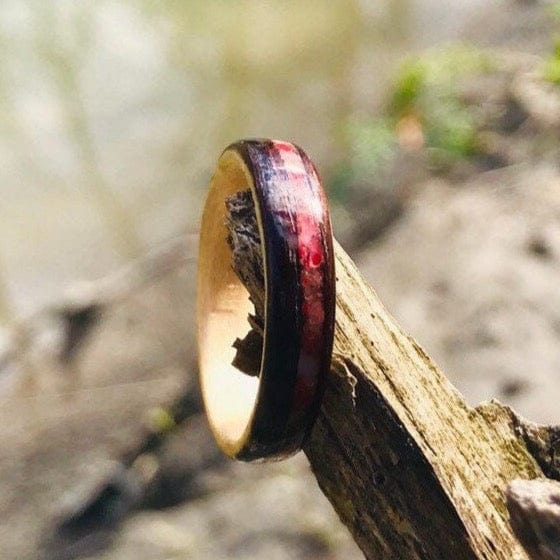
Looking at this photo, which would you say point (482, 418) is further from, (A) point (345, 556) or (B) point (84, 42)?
(B) point (84, 42)

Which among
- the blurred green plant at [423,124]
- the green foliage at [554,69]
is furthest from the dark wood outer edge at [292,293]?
the green foliage at [554,69]

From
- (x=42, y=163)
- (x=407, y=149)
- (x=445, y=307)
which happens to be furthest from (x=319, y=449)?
(x=42, y=163)

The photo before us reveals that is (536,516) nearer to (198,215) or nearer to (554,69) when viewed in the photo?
(554,69)

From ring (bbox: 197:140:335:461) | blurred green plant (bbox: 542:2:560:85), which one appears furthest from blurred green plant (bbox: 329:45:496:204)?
ring (bbox: 197:140:335:461)

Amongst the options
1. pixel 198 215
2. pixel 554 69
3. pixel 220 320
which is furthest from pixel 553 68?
pixel 220 320

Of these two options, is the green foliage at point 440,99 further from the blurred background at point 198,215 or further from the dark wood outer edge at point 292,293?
the dark wood outer edge at point 292,293
